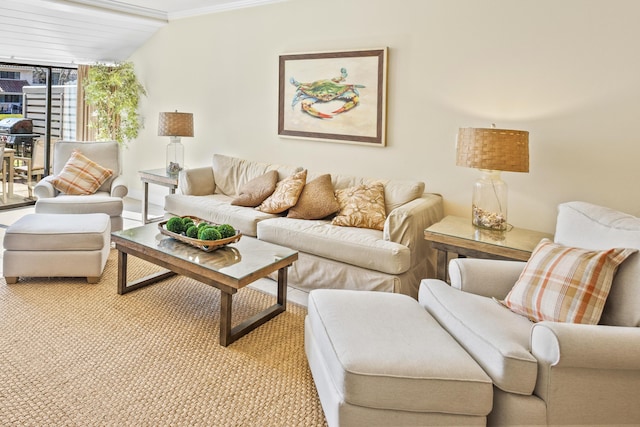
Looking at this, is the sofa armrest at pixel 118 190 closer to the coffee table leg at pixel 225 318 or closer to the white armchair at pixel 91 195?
the white armchair at pixel 91 195

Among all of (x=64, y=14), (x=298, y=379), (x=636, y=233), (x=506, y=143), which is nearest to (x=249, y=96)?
(x=64, y=14)

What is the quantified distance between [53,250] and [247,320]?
5.25 feet

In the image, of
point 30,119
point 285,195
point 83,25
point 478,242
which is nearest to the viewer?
point 478,242

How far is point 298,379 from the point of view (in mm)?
2168

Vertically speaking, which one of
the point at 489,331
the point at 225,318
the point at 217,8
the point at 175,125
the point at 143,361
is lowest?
the point at 143,361

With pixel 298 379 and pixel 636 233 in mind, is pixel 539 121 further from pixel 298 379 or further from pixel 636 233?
pixel 298 379

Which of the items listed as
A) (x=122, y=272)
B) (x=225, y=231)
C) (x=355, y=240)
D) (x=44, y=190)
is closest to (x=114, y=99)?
(x=44, y=190)

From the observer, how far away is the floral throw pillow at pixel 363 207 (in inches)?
132

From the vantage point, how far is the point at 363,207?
11.2 ft

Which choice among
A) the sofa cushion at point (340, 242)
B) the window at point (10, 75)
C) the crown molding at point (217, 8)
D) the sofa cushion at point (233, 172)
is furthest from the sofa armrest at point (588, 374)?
the window at point (10, 75)

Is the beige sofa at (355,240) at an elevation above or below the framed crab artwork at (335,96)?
below

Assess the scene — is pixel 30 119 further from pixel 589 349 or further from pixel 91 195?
pixel 589 349

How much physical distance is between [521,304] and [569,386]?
1.62ft

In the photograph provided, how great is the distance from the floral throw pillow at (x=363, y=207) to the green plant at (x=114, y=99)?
3.70m
